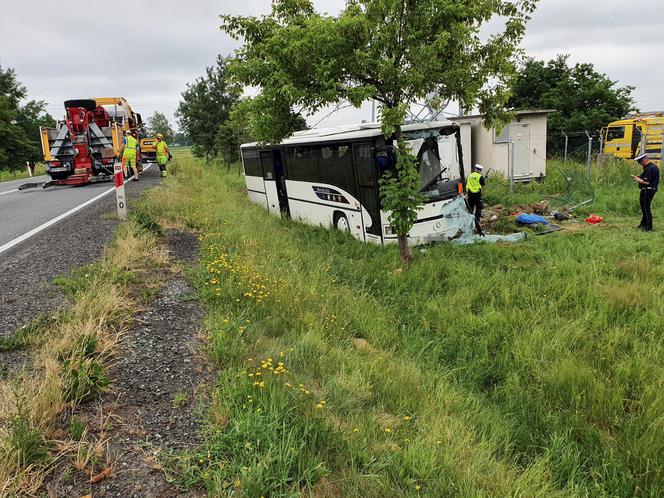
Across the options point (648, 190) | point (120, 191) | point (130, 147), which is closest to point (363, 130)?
point (120, 191)

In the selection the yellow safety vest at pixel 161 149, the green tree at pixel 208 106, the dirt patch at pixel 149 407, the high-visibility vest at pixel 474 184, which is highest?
the green tree at pixel 208 106

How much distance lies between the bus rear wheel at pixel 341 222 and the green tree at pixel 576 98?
67.8ft

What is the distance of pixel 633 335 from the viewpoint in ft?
15.2

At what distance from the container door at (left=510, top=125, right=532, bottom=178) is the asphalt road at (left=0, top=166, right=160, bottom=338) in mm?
13211

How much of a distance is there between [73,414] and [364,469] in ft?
5.63

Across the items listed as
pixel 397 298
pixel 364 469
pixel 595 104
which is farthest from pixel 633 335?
pixel 595 104

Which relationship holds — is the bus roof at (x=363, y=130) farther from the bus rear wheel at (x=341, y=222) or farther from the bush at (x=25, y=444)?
the bush at (x=25, y=444)

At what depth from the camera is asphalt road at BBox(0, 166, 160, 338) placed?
3824 millimetres

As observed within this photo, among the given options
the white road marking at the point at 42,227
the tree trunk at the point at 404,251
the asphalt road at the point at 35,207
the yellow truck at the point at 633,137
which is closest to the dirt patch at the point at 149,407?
the white road marking at the point at 42,227

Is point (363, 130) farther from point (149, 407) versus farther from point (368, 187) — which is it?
point (149, 407)

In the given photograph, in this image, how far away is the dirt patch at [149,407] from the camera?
209cm

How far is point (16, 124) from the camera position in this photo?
36.4m

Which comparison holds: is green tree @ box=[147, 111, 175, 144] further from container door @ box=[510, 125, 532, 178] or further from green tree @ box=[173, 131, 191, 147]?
container door @ box=[510, 125, 532, 178]

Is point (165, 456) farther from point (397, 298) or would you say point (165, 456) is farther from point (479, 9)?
point (479, 9)
